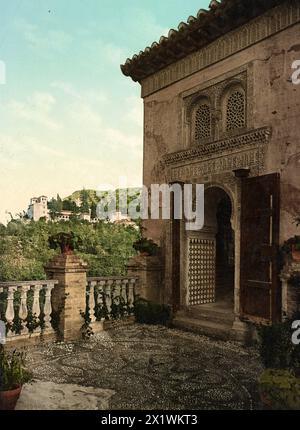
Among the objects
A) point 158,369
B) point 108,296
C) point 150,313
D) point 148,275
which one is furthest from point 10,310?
point 148,275

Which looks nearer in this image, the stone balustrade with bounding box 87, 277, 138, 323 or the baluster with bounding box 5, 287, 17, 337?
the baluster with bounding box 5, 287, 17, 337

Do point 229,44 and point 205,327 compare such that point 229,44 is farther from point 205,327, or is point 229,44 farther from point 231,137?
point 205,327

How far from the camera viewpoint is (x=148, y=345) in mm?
6676

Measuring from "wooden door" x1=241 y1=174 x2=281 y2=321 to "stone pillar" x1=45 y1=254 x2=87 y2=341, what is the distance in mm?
3193

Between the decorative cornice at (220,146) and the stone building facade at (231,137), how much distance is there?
21 millimetres

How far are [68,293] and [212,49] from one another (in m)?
6.19

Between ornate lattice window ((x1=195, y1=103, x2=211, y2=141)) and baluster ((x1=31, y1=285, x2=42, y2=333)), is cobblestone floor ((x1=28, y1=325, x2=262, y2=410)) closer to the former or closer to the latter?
baluster ((x1=31, y1=285, x2=42, y2=333))

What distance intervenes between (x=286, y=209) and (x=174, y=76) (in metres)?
4.71

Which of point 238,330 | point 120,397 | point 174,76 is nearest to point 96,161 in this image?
point 174,76

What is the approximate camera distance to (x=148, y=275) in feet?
29.1

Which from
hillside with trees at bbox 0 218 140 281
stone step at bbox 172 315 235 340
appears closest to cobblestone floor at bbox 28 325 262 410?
stone step at bbox 172 315 235 340

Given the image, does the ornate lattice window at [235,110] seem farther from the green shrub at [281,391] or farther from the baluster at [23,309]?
the green shrub at [281,391]

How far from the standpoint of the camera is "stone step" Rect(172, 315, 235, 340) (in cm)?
735

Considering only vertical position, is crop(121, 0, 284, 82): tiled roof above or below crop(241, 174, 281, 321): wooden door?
above
